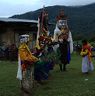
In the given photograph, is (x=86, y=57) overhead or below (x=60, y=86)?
overhead

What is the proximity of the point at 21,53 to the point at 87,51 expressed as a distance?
5279 millimetres

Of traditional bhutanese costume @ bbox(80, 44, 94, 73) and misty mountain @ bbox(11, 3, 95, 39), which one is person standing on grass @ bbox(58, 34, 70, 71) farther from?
misty mountain @ bbox(11, 3, 95, 39)

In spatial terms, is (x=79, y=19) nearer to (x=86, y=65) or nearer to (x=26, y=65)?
(x=86, y=65)

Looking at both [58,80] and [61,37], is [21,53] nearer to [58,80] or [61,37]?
[58,80]

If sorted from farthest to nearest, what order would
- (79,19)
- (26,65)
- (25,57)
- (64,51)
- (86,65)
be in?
1. (79,19)
2. (64,51)
3. (86,65)
4. (26,65)
5. (25,57)

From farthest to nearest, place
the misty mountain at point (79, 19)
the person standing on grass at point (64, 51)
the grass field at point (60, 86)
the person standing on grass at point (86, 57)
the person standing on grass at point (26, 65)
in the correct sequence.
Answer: the misty mountain at point (79, 19) → the person standing on grass at point (64, 51) → the person standing on grass at point (86, 57) → the grass field at point (60, 86) → the person standing on grass at point (26, 65)

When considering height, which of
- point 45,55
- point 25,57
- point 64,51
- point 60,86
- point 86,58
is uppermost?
point 25,57

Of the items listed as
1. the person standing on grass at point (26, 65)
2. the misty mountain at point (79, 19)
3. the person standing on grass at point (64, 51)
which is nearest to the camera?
the person standing on grass at point (26, 65)

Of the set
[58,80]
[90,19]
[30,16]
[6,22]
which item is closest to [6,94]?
[58,80]

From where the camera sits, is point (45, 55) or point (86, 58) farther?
point (86, 58)

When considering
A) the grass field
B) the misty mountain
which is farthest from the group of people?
the misty mountain

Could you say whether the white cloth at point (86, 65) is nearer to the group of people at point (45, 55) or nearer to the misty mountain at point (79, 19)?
the group of people at point (45, 55)

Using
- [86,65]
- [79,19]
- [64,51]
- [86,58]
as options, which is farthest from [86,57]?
[79,19]

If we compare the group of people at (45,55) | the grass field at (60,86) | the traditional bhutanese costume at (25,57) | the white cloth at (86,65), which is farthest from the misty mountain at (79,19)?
the traditional bhutanese costume at (25,57)
